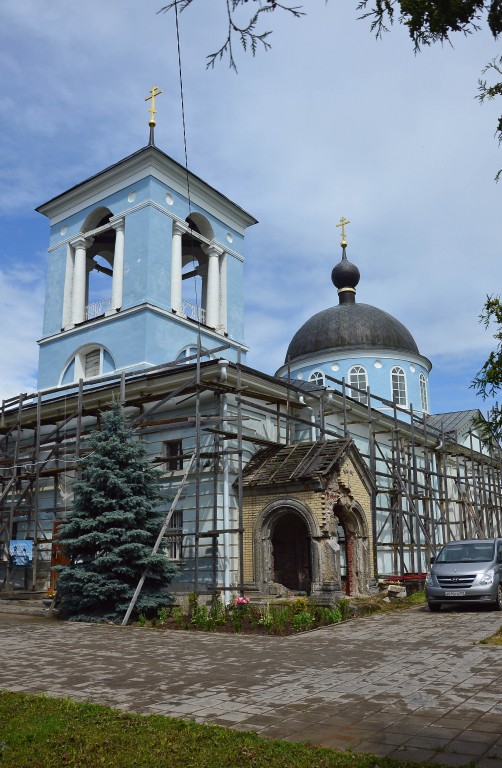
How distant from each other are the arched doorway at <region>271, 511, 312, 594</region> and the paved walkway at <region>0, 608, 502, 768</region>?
702 centimetres

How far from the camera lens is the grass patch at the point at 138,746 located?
4.77m

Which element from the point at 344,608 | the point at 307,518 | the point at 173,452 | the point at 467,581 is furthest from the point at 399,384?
the point at 344,608

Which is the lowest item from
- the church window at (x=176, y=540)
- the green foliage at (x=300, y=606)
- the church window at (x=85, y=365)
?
the green foliage at (x=300, y=606)

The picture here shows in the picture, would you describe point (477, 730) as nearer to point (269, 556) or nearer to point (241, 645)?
point (241, 645)

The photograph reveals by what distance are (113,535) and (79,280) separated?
1294 cm

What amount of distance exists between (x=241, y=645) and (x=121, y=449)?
6109 millimetres

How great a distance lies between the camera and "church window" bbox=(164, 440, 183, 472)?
19281 mm

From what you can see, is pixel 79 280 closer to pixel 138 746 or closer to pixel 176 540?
pixel 176 540

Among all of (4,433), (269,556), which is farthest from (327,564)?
(4,433)

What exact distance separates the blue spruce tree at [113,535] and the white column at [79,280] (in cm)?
975

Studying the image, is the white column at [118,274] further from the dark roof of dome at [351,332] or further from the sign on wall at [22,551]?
the dark roof of dome at [351,332]

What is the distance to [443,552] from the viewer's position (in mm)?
17219

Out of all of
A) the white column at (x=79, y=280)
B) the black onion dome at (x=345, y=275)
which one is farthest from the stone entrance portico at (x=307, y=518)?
the black onion dome at (x=345, y=275)

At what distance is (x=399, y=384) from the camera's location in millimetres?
31859
